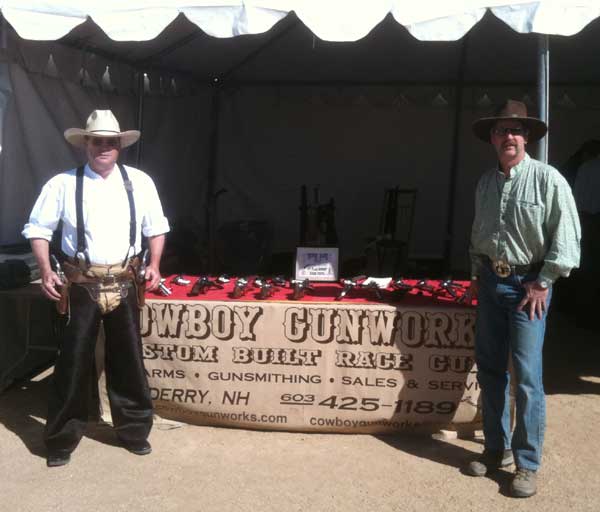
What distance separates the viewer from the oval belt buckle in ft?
10.5

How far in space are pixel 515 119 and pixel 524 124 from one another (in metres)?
0.13

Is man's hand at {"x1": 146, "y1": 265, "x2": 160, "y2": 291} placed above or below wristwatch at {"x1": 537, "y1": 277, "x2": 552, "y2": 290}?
below

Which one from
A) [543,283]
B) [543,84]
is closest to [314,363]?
[543,283]

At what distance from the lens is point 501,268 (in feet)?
10.5

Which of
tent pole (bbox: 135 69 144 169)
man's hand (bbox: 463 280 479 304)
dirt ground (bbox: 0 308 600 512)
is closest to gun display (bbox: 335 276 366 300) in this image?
man's hand (bbox: 463 280 479 304)

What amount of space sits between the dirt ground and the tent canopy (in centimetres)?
188

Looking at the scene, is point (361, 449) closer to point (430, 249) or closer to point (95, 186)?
point (95, 186)

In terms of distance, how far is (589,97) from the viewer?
25.2ft

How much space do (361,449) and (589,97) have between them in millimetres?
5384

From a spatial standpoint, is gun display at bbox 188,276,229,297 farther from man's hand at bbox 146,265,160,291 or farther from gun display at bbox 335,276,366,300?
gun display at bbox 335,276,366,300

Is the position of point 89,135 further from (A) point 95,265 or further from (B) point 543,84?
(B) point 543,84

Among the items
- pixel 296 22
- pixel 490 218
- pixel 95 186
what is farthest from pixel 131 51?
pixel 490 218

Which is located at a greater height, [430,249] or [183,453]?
[430,249]

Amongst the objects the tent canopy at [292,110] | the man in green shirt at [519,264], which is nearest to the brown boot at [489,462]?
the man in green shirt at [519,264]
